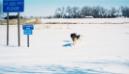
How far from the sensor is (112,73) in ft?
34.2

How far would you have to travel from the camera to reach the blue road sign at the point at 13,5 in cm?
2148

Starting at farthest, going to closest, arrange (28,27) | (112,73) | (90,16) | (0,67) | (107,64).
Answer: (90,16) → (28,27) → (107,64) → (0,67) → (112,73)

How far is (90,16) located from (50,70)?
401ft

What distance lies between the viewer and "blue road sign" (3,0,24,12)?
21.5 meters

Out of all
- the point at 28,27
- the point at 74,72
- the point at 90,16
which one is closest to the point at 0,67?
the point at 74,72

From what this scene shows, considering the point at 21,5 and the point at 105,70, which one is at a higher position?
the point at 21,5

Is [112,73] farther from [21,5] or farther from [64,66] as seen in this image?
[21,5]

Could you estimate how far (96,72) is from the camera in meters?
10.6

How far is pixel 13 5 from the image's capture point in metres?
21.6

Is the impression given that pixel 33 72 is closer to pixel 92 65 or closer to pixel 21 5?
pixel 92 65

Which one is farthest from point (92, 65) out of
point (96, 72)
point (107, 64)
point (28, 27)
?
point (28, 27)

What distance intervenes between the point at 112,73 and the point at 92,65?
1864mm

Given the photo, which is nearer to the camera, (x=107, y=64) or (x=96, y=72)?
(x=96, y=72)

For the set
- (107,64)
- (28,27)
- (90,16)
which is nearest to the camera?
(107,64)
